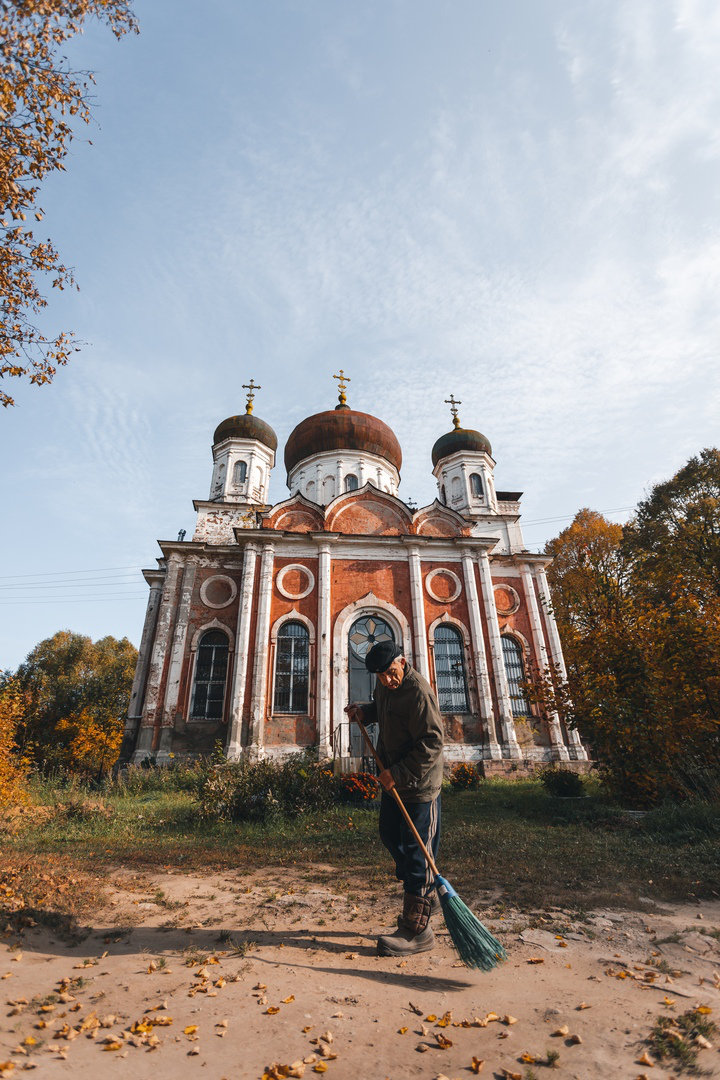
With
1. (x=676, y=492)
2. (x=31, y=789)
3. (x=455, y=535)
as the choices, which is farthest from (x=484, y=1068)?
(x=676, y=492)

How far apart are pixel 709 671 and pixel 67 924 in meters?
8.74

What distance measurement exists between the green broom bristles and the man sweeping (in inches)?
12.7

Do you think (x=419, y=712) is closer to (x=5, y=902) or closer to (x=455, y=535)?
(x=5, y=902)

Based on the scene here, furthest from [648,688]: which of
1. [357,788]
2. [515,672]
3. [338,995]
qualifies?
[515,672]

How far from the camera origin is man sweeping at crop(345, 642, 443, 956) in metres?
3.96

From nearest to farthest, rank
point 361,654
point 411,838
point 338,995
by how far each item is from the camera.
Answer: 1. point 338,995
2. point 411,838
3. point 361,654

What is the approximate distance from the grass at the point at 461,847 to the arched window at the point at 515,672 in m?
7.01

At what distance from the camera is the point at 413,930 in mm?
3930

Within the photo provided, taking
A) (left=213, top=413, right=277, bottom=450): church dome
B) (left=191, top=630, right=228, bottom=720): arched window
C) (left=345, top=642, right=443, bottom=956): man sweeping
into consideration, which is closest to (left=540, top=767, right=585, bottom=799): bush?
(left=345, top=642, right=443, bottom=956): man sweeping

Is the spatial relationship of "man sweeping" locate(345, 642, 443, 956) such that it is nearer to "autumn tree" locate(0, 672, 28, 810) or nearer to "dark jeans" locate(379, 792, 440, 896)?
"dark jeans" locate(379, 792, 440, 896)

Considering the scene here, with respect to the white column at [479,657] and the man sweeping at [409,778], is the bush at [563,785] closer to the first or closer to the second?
the white column at [479,657]

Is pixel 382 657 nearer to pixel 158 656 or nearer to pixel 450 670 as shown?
pixel 450 670

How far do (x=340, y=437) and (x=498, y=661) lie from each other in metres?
11.6

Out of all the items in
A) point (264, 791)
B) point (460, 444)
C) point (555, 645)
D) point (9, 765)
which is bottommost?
point (264, 791)
